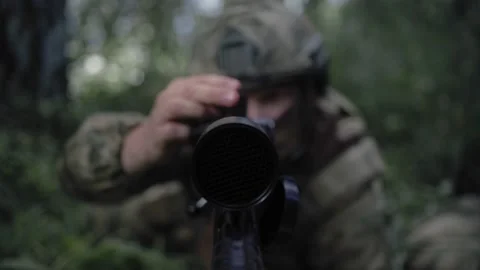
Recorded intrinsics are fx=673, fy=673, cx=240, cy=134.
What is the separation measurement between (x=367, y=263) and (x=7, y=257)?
772mm

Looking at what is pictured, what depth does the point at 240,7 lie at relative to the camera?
1.38m

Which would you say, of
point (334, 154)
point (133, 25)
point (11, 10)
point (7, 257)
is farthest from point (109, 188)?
point (133, 25)

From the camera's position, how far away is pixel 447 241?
1.49 metres

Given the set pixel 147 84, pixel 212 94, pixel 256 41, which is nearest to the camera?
pixel 212 94

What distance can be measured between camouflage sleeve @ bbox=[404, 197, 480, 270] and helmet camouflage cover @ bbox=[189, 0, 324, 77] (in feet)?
1.58

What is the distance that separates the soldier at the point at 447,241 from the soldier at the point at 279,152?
4.2 inches

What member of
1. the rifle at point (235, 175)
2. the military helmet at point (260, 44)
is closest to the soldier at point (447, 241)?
the military helmet at point (260, 44)

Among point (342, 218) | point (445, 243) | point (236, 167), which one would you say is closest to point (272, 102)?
point (342, 218)

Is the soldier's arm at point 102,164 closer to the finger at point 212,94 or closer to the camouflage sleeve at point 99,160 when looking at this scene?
the camouflage sleeve at point 99,160

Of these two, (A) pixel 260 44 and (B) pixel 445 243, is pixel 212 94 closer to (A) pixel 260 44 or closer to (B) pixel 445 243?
(A) pixel 260 44

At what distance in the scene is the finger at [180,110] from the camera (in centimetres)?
93

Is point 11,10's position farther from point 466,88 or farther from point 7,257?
point 466,88

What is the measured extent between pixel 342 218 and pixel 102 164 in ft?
1.71

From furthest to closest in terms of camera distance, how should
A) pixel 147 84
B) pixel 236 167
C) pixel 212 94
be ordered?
pixel 147 84, pixel 212 94, pixel 236 167
